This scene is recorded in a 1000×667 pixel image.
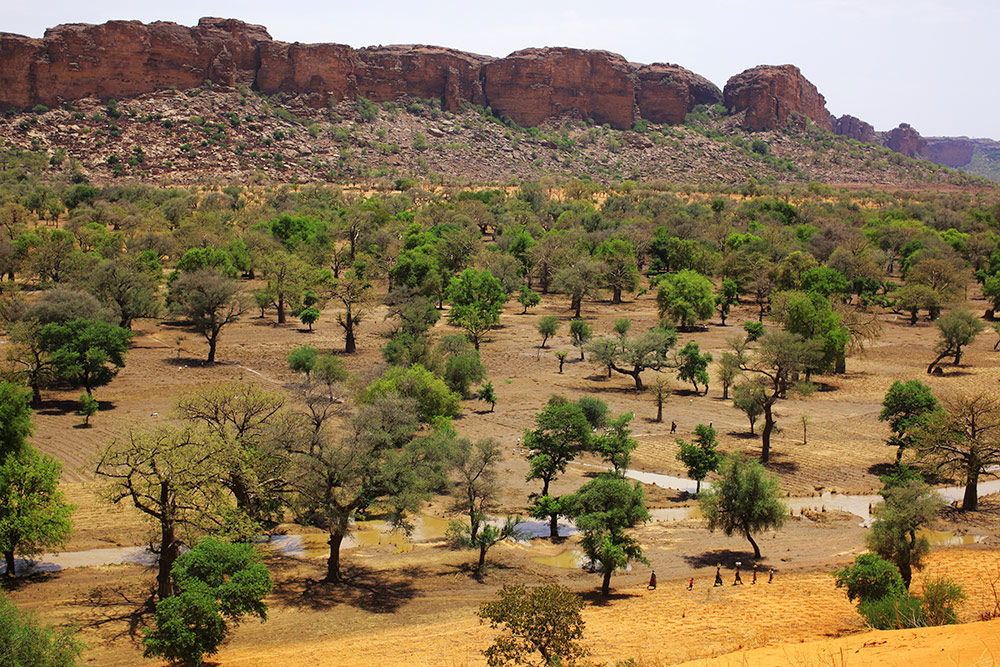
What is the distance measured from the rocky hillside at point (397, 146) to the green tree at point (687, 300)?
65.2m

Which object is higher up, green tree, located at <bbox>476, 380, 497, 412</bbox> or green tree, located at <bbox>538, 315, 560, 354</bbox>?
green tree, located at <bbox>538, 315, 560, 354</bbox>

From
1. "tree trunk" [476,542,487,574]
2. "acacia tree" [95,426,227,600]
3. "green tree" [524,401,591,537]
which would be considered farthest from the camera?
"green tree" [524,401,591,537]

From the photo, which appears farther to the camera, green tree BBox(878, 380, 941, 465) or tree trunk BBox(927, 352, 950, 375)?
tree trunk BBox(927, 352, 950, 375)

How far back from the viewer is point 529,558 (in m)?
26.2

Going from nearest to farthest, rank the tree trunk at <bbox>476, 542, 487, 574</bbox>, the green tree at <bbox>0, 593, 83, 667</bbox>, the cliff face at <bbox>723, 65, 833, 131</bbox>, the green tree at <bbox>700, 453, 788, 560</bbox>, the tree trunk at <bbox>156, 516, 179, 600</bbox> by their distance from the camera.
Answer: the green tree at <bbox>0, 593, 83, 667</bbox> → the tree trunk at <bbox>156, 516, 179, 600</bbox> → the tree trunk at <bbox>476, 542, 487, 574</bbox> → the green tree at <bbox>700, 453, 788, 560</bbox> → the cliff face at <bbox>723, 65, 833, 131</bbox>

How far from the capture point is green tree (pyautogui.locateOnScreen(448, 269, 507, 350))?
52.5 meters

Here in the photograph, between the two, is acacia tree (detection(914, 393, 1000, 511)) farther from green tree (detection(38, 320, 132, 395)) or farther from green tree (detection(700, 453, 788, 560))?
green tree (detection(38, 320, 132, 395))

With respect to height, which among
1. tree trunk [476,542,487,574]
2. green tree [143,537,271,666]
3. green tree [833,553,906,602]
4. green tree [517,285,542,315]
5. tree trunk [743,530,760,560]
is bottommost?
tree trunk [476,542,487,574]

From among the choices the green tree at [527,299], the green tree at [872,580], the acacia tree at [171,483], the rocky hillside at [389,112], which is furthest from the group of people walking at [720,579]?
the rocky hillside at [389,112]

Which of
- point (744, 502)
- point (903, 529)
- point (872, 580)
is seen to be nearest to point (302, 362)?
point (744, 502)

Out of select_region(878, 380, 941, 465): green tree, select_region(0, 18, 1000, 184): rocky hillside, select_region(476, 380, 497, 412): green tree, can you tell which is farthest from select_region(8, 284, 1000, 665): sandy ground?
select_region(0, 18, 1000, 184): rocky hillside

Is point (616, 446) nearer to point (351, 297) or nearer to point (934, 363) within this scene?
point (351, 297)

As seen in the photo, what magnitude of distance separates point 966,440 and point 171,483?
2718 cm

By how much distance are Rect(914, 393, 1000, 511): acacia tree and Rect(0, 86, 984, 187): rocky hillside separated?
96.5 meters
